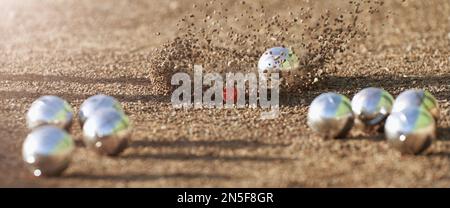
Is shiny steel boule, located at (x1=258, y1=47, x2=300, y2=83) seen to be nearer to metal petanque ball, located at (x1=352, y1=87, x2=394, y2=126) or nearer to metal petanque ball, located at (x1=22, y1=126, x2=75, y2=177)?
metal petanque ball, located at (x1=352, y1=87, x2=394, y2=126)

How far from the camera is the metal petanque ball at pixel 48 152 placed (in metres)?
6.81

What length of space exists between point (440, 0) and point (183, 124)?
8.13m

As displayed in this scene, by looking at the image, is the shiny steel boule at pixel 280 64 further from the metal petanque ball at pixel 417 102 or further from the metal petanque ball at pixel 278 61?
the metal petanque ball at pixel 417 102

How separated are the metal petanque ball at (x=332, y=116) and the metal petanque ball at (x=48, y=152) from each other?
8.91 feet

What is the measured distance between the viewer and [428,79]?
10758 mm

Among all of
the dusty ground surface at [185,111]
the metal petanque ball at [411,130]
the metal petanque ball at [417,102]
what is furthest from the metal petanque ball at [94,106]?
the metal petanque ball at [417,102]

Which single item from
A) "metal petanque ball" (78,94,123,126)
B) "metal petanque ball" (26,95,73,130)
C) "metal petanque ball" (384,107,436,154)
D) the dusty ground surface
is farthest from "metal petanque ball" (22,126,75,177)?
"metal petanque ball" (384,107,436,154)

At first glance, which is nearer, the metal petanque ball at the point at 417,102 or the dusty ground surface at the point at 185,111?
the dusty ground surface at the point at 185,111

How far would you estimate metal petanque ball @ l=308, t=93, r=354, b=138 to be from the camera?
7.79 metres

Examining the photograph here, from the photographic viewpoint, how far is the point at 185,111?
9.41 metres

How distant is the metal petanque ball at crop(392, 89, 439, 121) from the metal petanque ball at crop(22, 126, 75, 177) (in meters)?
3.66

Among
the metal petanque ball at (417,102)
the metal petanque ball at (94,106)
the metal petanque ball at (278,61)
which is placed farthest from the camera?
the metal petanque ball at (278,61)

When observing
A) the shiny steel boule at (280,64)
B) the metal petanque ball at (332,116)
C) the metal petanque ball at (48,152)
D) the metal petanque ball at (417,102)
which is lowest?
the metal petanque ball at (48,152)
